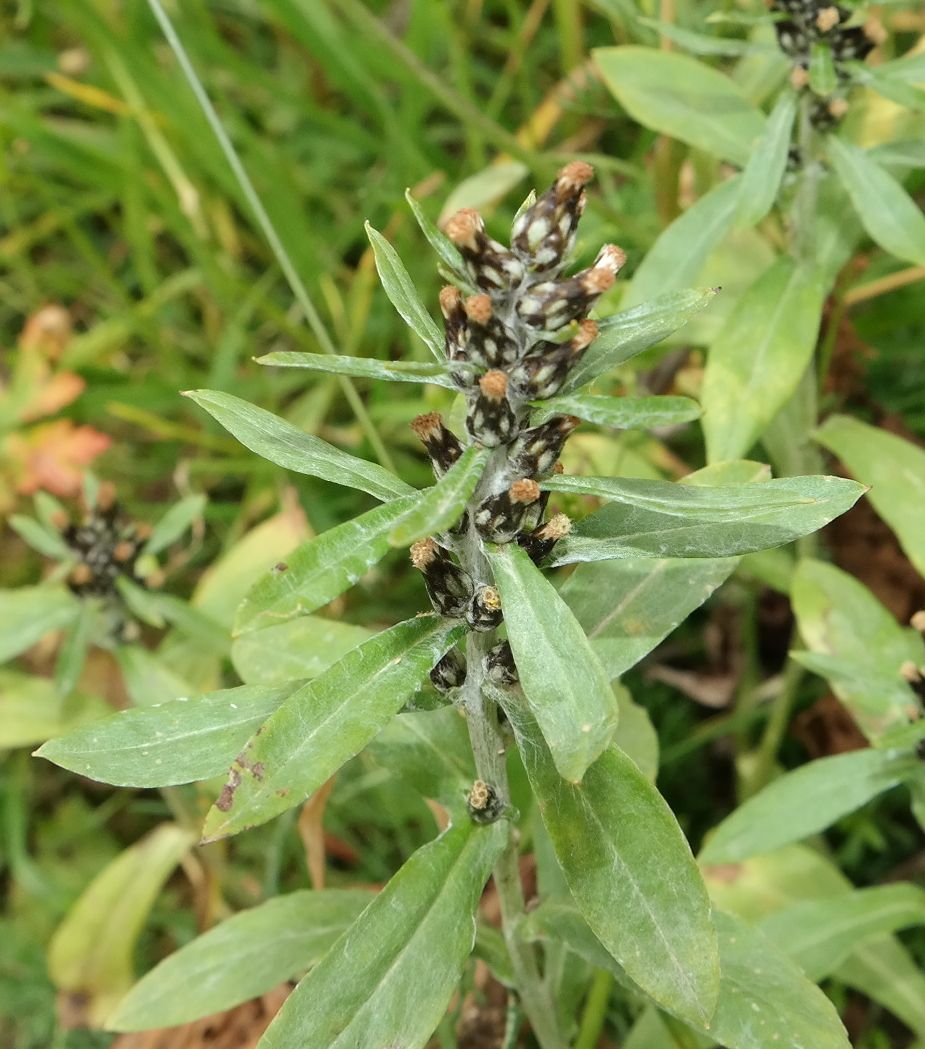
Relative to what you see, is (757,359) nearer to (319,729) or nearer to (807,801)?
(807,801)

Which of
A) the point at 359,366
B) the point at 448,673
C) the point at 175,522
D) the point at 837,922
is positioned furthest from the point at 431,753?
the point at 175,522

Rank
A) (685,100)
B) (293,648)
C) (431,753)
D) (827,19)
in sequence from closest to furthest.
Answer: (431,753)
(293,648)
(827,19)
(685,100)

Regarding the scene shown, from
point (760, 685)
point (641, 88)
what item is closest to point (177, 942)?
point (760, 685)

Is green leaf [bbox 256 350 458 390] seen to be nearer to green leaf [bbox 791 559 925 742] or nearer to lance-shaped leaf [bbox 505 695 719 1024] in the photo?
lance-shaped leaf [bbox 505 695 719 1024]

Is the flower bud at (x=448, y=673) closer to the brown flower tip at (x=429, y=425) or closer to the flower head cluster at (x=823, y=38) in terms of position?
the brown flower tip at (x=429, y=425)

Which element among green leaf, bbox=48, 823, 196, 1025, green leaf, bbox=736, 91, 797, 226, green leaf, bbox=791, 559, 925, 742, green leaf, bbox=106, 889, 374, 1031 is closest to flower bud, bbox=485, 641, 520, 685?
green leaf, bbox=106, 889, 374, 1031

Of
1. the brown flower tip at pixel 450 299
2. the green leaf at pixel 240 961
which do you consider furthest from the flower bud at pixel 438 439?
the green leaf at pixel 240 961
